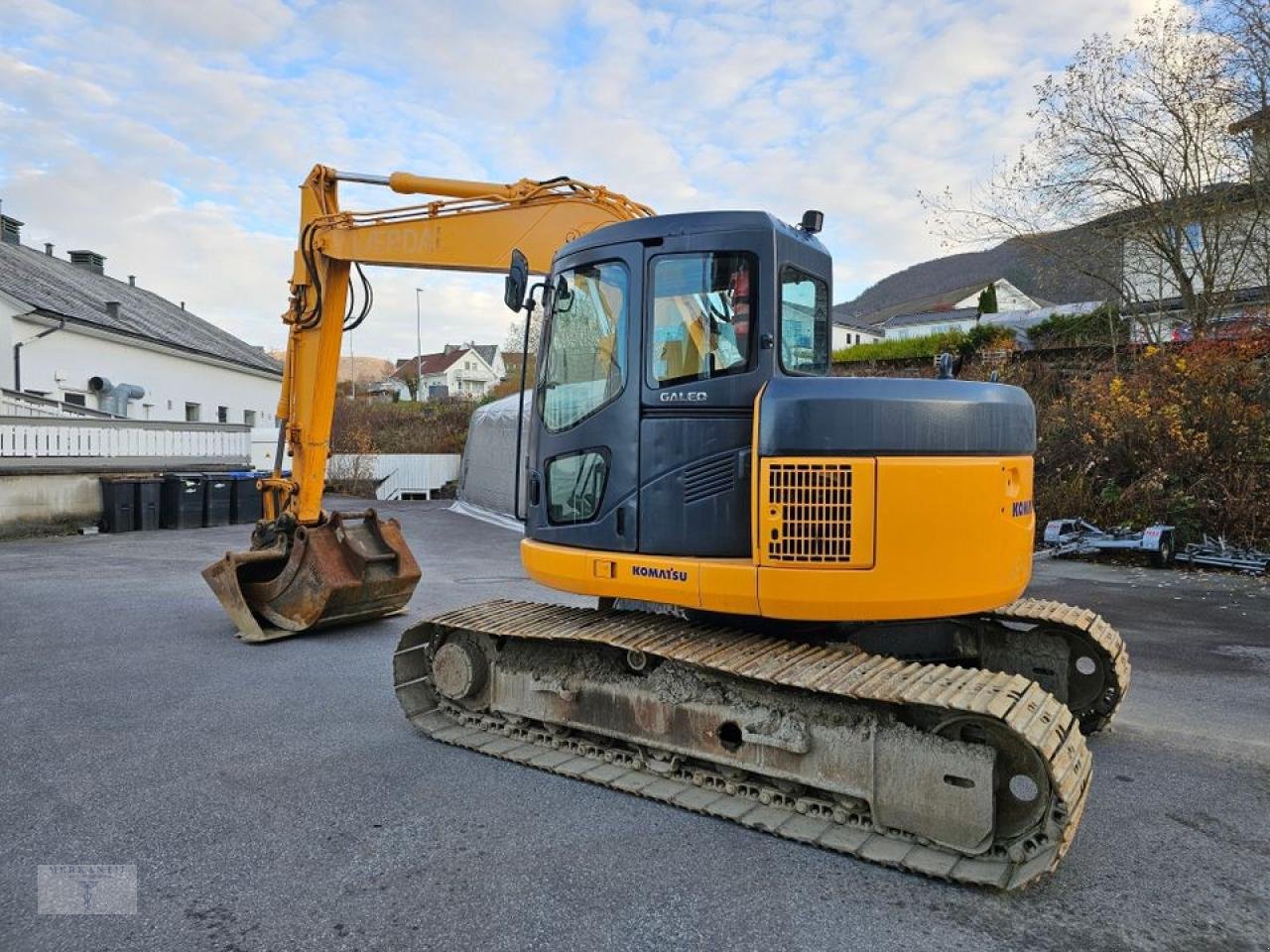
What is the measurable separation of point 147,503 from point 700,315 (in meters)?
15.9

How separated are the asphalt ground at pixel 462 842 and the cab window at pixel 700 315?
216 centimetres

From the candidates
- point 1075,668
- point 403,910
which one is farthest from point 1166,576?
point 403,910

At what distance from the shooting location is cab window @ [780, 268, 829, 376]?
4.36 m

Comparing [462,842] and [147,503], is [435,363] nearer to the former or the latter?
[147,503]

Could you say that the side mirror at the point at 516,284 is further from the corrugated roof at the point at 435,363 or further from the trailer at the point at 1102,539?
the corrugated roof at the point at 435,363

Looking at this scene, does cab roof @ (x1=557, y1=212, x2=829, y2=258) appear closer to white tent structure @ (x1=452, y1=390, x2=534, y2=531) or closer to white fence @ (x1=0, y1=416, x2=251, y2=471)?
white tent structure @ (x1=452, y1=390, x2=534, y2=531)

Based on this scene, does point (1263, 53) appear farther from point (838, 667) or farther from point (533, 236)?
point (838, 667)

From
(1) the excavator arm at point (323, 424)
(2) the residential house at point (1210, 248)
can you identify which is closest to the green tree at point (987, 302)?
(2) the residential house at point (1210, 248)

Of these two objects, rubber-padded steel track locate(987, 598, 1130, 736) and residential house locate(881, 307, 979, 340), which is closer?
rubber-padded steel track locate(987, 598, 1130, 736)

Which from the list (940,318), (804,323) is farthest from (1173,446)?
(940,318)

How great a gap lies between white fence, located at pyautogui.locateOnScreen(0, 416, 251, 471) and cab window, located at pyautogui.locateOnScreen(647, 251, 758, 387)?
50.2 ft

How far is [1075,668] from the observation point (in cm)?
515

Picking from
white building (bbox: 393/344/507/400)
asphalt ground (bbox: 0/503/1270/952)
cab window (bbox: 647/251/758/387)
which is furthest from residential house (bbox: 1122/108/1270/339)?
white building (bbox: 393/344/507/400)

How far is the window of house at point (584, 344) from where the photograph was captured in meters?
4.55
